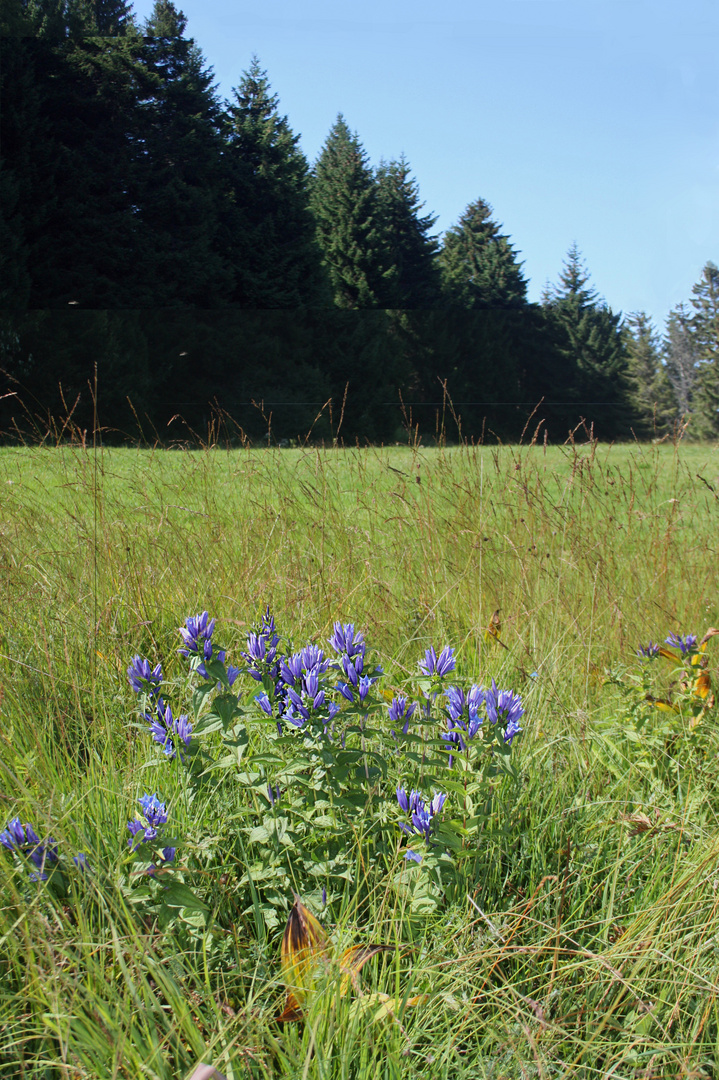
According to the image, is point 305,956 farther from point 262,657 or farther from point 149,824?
point 262,657

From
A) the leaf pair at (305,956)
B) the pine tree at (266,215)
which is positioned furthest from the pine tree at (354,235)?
the leaf pair at (305,956)

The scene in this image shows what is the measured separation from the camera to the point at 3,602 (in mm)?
2381

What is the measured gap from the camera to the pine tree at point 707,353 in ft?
154

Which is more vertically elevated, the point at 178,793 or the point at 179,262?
the point at 179,262

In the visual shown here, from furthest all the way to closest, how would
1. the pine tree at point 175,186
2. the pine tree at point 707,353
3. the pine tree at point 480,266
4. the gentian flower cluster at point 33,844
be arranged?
the pine tree at point 707,353 → the pine tree at point 480,266 → the pine tree at point 175,186 → the gentian flower cluster at point 33,844

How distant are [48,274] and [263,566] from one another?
1652 centimetres

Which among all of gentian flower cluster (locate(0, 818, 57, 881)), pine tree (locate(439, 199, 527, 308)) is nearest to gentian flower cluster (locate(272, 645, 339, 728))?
gentian flower cluster (locate(0, 818, 57, 881))

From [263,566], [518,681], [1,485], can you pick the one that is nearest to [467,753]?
[518,681]

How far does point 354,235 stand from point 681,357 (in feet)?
128

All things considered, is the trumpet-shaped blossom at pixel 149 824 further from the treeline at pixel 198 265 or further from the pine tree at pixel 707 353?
the pine tree at pixel 707 353

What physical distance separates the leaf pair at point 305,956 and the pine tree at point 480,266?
28.8 metres

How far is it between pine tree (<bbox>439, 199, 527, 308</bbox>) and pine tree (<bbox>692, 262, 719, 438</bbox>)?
16.1m

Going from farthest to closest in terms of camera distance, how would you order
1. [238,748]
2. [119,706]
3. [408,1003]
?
1. [119,706]
2. [238,748]
3. [408,1003]

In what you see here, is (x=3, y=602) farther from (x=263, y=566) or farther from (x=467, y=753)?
(x=467, y=753)
